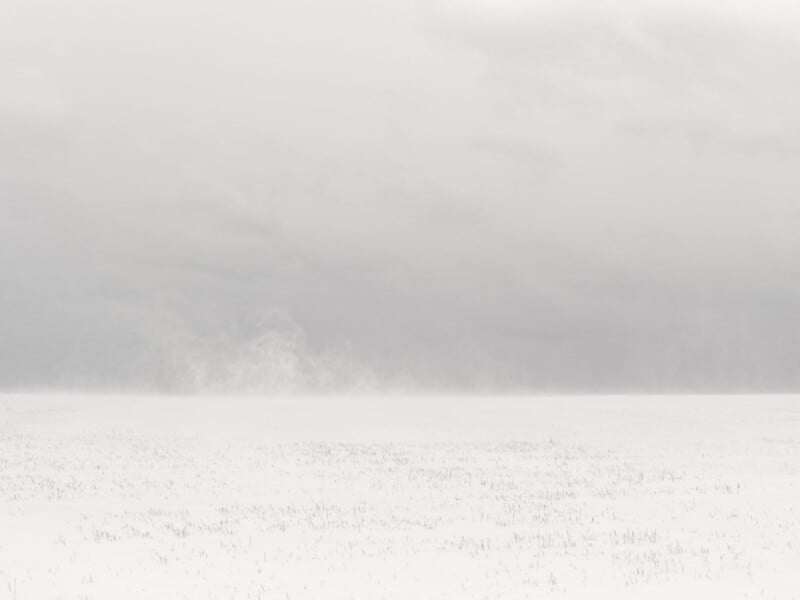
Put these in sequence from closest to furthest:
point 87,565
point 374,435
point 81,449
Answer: point 87,565, point 81,449, point 374,435

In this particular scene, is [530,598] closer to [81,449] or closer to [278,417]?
Result: [81,449]

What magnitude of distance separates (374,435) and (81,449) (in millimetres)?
19198

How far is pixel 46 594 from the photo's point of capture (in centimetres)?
1811

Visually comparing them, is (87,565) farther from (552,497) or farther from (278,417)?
(278,417)

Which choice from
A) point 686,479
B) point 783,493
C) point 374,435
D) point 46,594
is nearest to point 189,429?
point 374,435

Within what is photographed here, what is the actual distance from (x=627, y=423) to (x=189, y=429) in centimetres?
3291

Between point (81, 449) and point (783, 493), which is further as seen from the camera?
point (81, 449)

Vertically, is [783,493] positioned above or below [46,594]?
above

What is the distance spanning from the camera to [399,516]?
2762 centimetres

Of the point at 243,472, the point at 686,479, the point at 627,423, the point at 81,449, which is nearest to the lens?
the point at 686,479

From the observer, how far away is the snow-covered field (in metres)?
18.8

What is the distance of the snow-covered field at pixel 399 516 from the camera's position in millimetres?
18797

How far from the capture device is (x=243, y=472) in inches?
1596

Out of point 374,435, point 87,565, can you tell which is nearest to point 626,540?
point 87,565
